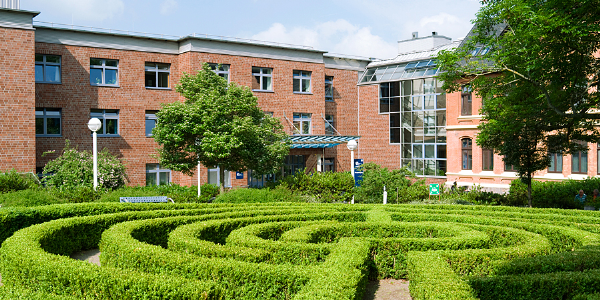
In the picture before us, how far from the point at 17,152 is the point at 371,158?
81.1 feet

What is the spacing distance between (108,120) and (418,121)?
22.1 m

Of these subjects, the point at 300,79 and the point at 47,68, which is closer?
the point at 47,68

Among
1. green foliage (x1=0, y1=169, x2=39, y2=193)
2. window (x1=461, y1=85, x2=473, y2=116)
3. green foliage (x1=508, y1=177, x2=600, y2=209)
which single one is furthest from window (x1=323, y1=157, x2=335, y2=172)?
green foliage (x1=0, y1=169, x2=39, y2=193)

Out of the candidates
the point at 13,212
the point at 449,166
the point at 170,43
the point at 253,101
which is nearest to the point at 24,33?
the point at 170,43

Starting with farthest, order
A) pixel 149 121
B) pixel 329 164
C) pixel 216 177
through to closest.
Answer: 1. pixel 329 164
2. pixel 216 177
3. pixel 149 121

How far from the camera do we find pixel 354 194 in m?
24.9

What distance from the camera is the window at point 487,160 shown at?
33031 millimetres

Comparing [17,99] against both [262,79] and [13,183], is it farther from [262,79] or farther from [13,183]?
[262,79]

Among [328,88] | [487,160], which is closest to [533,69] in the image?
[487,160]

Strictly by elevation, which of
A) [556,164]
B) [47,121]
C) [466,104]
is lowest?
[556,164]

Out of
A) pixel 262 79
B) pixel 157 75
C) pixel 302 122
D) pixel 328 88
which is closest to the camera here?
pixel 157 75

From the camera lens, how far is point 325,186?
25562 mm

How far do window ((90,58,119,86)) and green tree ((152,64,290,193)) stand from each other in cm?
765

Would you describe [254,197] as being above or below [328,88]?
below
